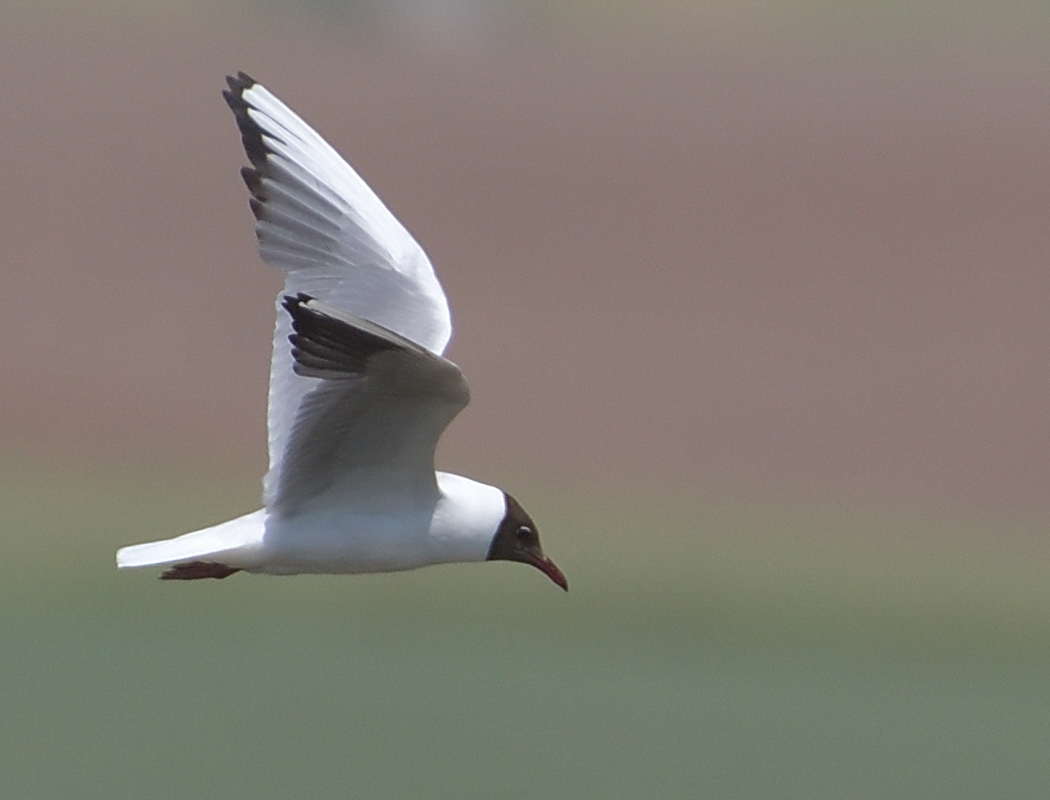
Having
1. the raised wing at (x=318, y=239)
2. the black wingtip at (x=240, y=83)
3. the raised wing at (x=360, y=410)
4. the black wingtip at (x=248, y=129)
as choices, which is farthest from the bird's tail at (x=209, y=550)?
the black wingtip at (x=240, y=83)

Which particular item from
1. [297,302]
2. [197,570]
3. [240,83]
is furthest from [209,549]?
[240,83]

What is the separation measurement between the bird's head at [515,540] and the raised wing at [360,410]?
21cm

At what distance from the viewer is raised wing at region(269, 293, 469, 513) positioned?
4.85m

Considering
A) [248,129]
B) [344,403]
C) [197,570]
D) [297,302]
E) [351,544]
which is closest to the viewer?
[297,302]

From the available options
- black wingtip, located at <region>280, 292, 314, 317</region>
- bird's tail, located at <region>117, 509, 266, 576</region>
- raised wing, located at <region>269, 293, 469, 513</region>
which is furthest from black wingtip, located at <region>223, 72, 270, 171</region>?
bird's tail, located at <region>117, 509, 266, 576</region>

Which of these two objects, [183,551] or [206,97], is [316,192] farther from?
[206,97]

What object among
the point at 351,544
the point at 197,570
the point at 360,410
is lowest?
the point at 197,570

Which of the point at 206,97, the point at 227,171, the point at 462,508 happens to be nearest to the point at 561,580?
the point at 462,508

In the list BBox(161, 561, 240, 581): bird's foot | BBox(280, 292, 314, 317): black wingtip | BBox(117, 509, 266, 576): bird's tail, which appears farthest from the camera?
BBox(161, 561, 240, 581): bird's foot

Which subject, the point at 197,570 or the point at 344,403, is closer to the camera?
the point at 344,403

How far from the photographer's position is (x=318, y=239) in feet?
19.0

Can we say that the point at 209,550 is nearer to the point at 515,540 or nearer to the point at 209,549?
the point at 209,549

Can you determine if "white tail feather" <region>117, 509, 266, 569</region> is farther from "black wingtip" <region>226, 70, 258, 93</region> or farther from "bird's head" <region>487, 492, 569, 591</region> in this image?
"black wingtip" <region>226, 70, 258, 93</region>

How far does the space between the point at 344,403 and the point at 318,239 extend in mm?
744
